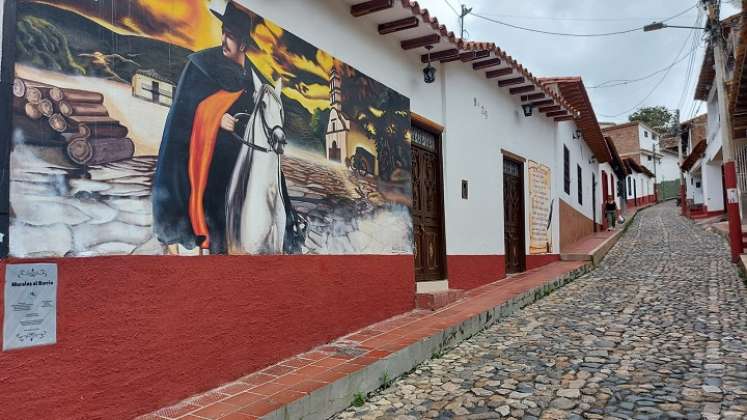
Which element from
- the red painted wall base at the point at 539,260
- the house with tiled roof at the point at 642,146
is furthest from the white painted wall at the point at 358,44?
the house with tiled roof at the point at 642,146

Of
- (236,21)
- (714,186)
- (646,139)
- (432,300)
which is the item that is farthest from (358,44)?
(646,139)

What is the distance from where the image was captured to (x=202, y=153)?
3.61 meters

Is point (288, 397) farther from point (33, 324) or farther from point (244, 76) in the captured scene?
point (244, 76)

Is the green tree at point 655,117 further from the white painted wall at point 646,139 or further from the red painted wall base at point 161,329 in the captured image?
the red painted wall base at point 161,329

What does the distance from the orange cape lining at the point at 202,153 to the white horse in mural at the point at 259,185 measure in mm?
227

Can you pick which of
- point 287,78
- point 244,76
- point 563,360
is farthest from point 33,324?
point 563,360

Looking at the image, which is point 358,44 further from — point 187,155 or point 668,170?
point 668,170

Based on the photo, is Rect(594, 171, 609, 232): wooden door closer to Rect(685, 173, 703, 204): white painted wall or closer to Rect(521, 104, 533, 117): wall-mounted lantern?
Rect(685, 173, 703, 204): white painted wall

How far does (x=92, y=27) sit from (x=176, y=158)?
0.87 meters

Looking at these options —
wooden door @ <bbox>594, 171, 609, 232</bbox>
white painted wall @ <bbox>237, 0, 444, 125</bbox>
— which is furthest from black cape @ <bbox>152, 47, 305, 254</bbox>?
wooden door @ <bbox>594, 171, 609, 232</bbox>

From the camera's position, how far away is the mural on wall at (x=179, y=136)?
108 inches

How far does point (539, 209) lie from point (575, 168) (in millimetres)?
5407

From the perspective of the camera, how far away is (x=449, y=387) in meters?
4.20

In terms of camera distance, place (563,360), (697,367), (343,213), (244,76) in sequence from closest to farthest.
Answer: (244,76) < (697,367) < (563,360) < (343,213)
